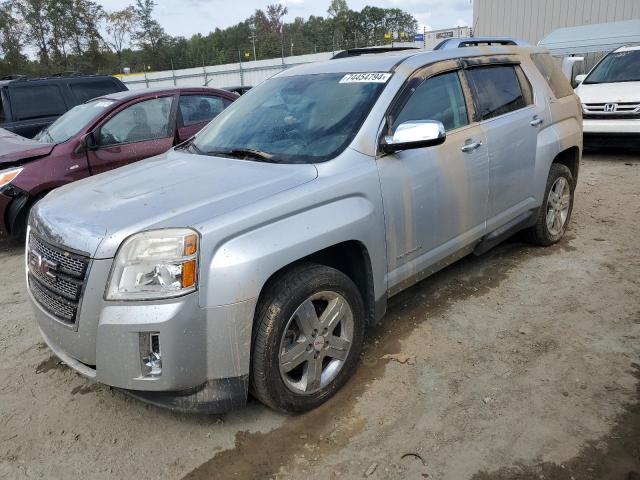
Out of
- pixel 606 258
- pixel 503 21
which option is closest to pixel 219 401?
pixel 606 258

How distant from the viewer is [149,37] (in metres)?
70.7

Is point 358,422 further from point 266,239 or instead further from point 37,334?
point 37,334

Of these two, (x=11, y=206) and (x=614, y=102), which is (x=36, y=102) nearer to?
(x=11, y=206)

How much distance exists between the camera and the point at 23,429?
282 cm

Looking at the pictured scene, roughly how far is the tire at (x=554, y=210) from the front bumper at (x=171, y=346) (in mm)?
3313

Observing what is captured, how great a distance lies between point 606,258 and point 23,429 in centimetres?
457


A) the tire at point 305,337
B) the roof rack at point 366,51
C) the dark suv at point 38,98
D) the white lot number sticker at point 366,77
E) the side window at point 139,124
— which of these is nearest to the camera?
the tire at point 305,337

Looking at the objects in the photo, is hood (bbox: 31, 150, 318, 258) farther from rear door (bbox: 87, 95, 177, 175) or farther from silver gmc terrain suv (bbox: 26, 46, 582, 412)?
rear door (bbox: 87, 95, 177, 175)

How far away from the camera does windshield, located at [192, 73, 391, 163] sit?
10.1ft

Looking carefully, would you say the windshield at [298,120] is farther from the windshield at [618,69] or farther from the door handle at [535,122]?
the windshield at [618,69]

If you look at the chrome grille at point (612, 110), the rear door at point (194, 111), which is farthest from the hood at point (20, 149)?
the chrome grille at point (612, 110)

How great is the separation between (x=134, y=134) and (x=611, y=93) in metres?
7.50

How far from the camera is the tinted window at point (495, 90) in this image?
3.87 metres

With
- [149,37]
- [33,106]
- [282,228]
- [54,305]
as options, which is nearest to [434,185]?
[282,228]
